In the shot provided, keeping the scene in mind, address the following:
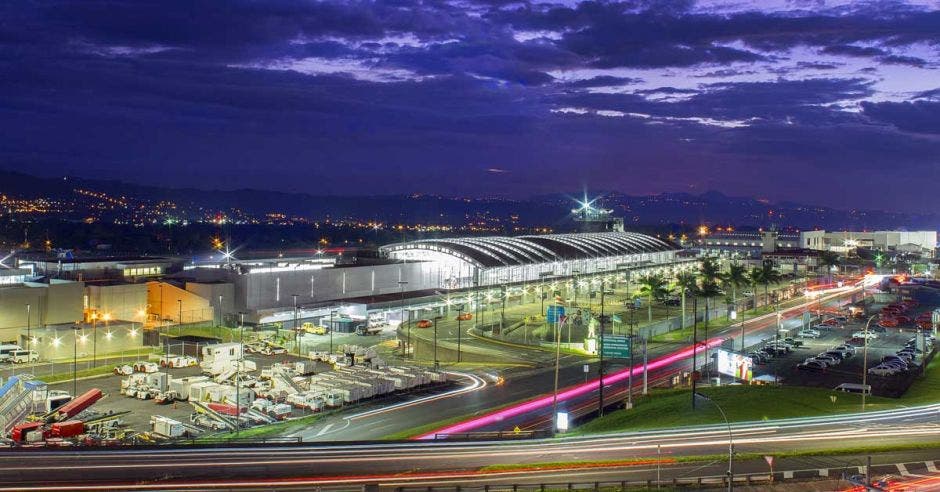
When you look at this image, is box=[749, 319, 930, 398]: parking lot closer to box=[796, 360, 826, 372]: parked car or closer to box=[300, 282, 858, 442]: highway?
box=[796, 360, 826, 372]: parked car

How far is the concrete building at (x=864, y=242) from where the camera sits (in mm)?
156125

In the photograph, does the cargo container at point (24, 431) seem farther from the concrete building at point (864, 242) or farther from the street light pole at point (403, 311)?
the concrete building at point (864, 242)

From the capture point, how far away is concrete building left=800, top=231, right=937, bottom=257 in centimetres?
15612

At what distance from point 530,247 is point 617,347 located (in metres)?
55.8

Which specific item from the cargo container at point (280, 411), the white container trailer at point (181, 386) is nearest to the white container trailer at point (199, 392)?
the white container trailer at point (181, 386)

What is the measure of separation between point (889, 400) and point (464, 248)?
53.0 meters

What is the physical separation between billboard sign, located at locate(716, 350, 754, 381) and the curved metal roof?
41.4m

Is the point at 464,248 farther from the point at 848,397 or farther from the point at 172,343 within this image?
the point at 848,397

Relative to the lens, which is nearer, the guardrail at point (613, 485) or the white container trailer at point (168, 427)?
the guardrail at point (613, 485)

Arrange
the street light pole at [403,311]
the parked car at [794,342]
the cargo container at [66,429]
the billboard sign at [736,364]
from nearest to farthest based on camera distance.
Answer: the cargo container at [66,429] < the billboard sign at [736,364] < the street light pole at [403,311] < the parked car at [794,342]

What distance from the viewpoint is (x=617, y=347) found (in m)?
37.3

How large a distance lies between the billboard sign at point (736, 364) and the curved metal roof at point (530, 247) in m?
41.4

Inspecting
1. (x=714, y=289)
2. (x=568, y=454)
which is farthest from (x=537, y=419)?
(x=714, y=289)

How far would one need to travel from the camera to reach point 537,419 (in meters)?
34.9
